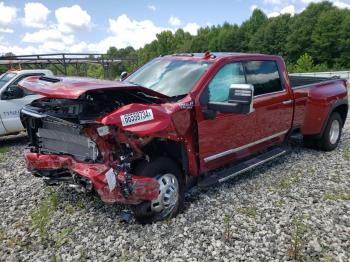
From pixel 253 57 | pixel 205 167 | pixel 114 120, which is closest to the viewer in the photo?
pixel 114 120

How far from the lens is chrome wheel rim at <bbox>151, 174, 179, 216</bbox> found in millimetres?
4180

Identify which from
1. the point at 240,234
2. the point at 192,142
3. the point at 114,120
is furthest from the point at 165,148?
the point at 240,234

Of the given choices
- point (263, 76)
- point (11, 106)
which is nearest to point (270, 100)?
point (263, 76)

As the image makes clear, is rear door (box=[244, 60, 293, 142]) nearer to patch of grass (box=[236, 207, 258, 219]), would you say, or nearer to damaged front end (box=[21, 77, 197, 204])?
patch of grass (box=[236, 207, 258, 219])

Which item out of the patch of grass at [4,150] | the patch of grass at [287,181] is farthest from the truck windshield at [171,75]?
the patch of grass at [4,150]

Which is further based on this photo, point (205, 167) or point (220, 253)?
point (205, 167)

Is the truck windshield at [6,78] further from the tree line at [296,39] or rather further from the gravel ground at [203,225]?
the tree line at [296,39]

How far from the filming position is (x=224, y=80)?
16.1ft

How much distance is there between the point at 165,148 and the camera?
14.4 feet

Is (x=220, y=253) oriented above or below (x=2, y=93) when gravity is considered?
below

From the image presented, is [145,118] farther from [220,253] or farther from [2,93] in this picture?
[2,93]

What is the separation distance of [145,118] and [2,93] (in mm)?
6002

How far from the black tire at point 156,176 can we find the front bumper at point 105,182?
0.11 m

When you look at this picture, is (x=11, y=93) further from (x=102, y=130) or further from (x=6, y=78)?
(x=102, y=130)
